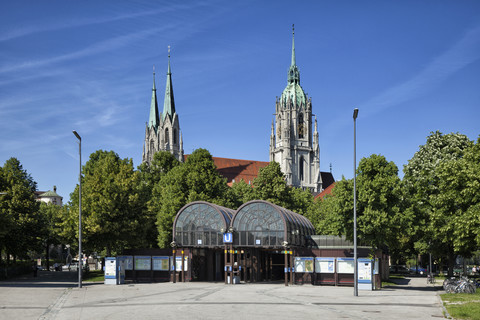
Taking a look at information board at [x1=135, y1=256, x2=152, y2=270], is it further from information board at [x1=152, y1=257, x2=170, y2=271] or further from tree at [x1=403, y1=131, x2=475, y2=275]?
tree at [x1=403, y1=131, x2=475, y2=275]

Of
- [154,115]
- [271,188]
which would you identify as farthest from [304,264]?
[154,115]

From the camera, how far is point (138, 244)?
56719mm

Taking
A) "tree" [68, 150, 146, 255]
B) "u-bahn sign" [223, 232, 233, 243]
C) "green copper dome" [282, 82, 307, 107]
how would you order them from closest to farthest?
"u-bahn sign" [223, 232, 233, 243] → "tree" [68, 150, 146, 255] → "green copper dome" [282, 82, 307, 107]

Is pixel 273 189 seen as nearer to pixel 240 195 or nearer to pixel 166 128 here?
pixel 240 195

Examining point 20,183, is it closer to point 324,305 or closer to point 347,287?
point 347,287

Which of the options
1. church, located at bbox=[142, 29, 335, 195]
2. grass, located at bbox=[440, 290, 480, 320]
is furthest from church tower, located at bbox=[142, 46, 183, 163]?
grass, located at bbox=[440, 290, 480, 320]

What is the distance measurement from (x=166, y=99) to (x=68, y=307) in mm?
143593

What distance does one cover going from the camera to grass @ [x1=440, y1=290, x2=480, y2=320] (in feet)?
73.0

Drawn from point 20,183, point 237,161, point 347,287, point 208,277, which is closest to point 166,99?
point 237,161

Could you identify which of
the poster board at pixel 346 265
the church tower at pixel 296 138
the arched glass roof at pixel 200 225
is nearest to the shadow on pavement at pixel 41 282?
the arched glass roof at pixel 200 225

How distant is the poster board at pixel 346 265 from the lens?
43781 mm

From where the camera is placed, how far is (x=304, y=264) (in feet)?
Result: 149

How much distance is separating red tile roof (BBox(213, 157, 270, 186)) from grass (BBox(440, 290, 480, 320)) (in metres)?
138

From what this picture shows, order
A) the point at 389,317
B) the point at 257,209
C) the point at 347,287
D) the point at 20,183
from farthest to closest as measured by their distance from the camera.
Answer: the point at 20,183 → the point at 257,209 → the point at 347,287 → the point at 389,317
